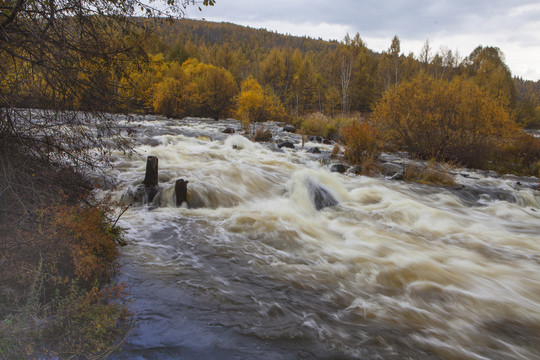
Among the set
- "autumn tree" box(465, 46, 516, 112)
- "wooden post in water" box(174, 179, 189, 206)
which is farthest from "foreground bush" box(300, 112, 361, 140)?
"autumn tree" box(465, 46, 516, 112)

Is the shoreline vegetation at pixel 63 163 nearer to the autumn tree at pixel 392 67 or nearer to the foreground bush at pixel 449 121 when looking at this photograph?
the foreground bush at pixel 449 121

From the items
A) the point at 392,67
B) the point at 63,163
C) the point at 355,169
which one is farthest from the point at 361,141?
the point at 392,67

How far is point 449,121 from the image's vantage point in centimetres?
1290

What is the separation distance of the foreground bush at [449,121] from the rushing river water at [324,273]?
4209mm

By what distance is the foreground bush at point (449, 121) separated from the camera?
12.6 meters

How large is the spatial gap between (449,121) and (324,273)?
36.2 feet

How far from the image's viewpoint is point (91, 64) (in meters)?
3.56

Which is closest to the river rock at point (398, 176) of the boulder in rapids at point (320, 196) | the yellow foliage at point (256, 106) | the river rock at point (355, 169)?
the river rock at point (355, 169)

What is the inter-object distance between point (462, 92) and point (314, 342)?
1307cm

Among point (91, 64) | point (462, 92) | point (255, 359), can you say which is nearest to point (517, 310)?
point (255, 359)

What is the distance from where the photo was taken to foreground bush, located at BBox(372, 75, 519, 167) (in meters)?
12.6

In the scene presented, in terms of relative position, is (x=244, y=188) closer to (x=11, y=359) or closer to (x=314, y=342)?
(x=314, y=342)

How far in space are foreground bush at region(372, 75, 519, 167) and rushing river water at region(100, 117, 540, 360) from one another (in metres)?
4.21

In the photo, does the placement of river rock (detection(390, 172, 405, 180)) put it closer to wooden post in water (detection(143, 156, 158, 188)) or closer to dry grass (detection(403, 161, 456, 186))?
dry grass (detection(403, 161, 456, 186))
